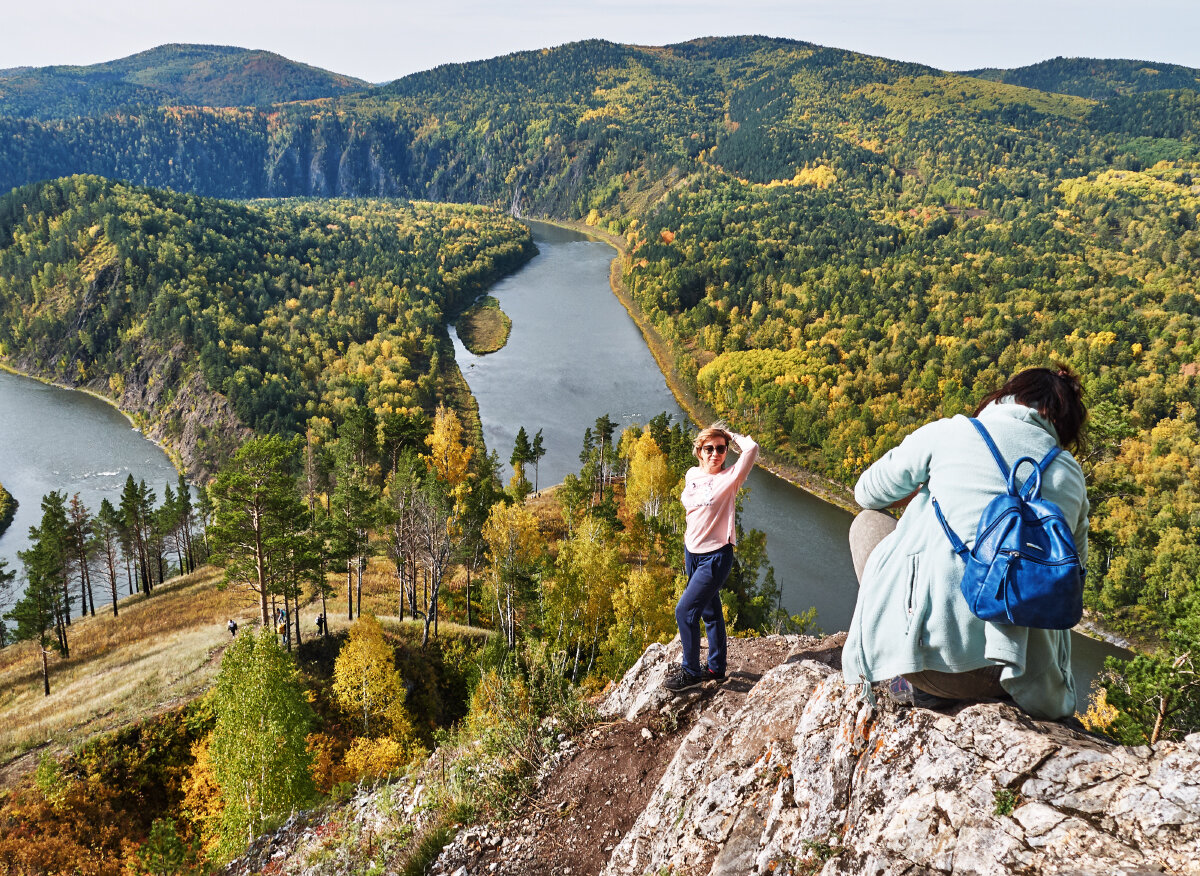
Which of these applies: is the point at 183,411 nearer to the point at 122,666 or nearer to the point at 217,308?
the point at 217,308

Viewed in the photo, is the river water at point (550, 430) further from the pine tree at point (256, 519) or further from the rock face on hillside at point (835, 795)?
the rock face on hillside at point (835, 795)

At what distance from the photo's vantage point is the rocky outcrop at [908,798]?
2986 millimetres

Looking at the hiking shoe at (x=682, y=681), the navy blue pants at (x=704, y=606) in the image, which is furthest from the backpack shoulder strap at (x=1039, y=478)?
the hiking shoe at (x=682, y=681)

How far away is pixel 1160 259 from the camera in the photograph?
123 m

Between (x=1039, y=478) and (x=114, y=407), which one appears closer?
(x=1039, y=478)

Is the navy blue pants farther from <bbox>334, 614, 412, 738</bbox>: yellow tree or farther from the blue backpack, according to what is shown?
<bbox>334, 614, 412, 738</bbox>: yellow tree

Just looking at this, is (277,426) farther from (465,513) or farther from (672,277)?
(672,277)

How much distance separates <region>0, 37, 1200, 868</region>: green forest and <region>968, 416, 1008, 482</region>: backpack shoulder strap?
5.30 m

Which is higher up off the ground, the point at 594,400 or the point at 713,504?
the point at 713,504

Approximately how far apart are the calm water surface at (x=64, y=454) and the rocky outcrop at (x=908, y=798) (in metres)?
62.5

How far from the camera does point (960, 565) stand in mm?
3520

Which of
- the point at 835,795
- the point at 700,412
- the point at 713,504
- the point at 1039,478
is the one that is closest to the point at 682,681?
the point at 713,504

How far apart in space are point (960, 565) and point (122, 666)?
36.3m

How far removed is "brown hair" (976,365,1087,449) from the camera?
359 cm
